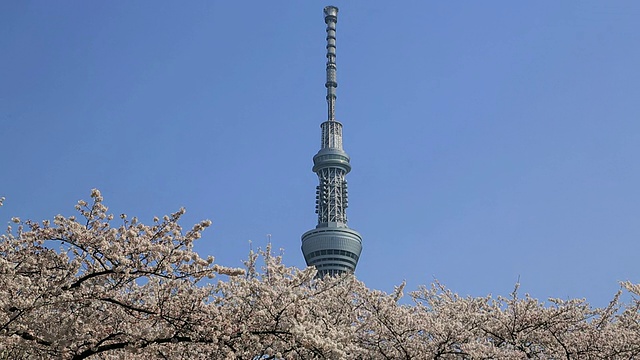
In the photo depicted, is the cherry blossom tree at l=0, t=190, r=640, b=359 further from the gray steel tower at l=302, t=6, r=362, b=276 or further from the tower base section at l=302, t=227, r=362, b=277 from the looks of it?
the tower base section at l=302, t=227, r=362, b=277

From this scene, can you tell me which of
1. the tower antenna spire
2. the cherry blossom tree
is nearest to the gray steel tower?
the tower antenna spire

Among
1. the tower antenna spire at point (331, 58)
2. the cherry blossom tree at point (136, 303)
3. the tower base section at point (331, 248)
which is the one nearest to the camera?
the cherry blossom tree at point (136, 303)

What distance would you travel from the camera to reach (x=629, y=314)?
21984 mm

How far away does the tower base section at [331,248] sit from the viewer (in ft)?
422

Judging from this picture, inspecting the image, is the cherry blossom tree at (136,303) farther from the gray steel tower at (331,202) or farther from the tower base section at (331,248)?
the tower base section at (331,248)

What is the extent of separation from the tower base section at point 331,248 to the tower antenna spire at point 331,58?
2707cm

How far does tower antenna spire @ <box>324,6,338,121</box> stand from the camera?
5817 inches

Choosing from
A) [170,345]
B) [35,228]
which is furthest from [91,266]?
[170,345]

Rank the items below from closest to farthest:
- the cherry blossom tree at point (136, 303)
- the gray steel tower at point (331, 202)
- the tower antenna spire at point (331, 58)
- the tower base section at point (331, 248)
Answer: the cherry blossom tree at point (136, 303) → the tower base section at point (331, 248) → the gray steel tower at point (331, 202) → the tower antenna spire at point (331, 58)

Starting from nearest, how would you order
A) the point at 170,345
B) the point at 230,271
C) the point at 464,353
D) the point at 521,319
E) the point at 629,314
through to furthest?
the point at 230,271 → the point at 170,345 → the point at 464,353 → the point at 521,319 → the point at 629,314

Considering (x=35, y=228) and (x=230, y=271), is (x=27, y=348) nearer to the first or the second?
(x=35, y=228)

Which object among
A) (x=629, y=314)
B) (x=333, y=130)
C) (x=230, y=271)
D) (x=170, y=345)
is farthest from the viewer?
(x=333, y=130)

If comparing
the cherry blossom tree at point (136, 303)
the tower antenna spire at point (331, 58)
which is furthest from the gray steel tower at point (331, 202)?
the cherry blossom tree at point (136, 303)

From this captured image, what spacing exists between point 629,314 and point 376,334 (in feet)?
31.2
